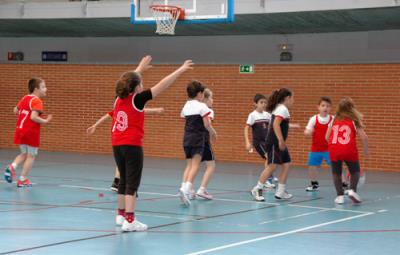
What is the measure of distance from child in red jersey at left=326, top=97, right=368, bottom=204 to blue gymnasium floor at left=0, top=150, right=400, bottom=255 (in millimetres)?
378

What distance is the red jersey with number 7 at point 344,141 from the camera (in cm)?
1124

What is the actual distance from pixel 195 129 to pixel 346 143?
249 centimetres

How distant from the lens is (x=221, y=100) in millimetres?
20562

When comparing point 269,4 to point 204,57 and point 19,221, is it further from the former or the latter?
point 19,221

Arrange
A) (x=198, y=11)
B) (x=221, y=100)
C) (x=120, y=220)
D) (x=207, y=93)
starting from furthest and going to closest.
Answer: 1. (x=221, y=100)
2. (x=198, y=11)
3. (x=207, y=93)
4. (x=120, y=220)

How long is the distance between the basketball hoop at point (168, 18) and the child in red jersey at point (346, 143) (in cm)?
486

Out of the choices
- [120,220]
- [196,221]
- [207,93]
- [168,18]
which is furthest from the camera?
[168,18]

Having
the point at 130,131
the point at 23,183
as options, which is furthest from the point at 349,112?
the point at 23,183

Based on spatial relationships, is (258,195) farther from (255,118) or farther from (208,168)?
(255,118)

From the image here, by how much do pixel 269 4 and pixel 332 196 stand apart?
6.26m

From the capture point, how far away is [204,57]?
70.9 feet

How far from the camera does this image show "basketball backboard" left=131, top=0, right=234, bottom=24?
14455 mm

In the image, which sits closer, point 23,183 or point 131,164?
point 131,164

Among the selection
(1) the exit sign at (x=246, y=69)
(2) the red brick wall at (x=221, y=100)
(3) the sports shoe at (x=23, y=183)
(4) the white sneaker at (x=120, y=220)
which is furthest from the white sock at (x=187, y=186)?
(1) the exit sign at (x=246, y=69)
